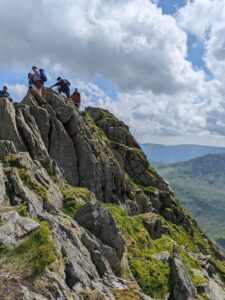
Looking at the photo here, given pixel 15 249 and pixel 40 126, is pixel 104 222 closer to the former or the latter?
pixel 15 249

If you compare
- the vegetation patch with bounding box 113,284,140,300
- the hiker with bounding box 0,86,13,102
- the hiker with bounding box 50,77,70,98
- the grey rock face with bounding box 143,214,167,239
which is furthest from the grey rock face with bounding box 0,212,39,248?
the hiker with bounding box 50,77,70,98

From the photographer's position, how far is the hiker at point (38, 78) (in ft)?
196

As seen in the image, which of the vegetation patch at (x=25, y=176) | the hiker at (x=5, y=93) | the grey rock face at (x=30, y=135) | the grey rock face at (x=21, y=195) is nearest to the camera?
the grey rock face at (x=21, y=195)

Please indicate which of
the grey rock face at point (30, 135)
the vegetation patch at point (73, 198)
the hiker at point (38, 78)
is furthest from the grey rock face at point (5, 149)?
the hiker at point (38, 78)

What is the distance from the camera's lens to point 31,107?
57.2 metres

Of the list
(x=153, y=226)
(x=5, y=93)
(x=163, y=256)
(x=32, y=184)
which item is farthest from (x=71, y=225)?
(x=5, y=93)

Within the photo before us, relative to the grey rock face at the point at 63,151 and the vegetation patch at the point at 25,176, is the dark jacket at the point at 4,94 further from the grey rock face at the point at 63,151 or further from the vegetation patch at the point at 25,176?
the vegetation patch at the point at 25,176

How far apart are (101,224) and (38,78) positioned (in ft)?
106

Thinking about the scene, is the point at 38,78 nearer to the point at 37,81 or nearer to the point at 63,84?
the point at 37,81

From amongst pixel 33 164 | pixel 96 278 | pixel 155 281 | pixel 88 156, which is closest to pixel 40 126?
pixel 88 156

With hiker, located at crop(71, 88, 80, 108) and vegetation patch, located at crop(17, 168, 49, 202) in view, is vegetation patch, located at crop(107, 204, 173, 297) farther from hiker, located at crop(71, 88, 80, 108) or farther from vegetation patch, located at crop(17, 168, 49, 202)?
hiker, located at crop(71, 88, 80, 108)

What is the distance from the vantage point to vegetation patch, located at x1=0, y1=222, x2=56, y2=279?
21781 millimetres

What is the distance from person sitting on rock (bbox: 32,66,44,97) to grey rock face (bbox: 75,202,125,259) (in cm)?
3001

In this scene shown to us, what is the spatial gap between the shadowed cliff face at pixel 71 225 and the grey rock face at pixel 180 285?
0.32ft
